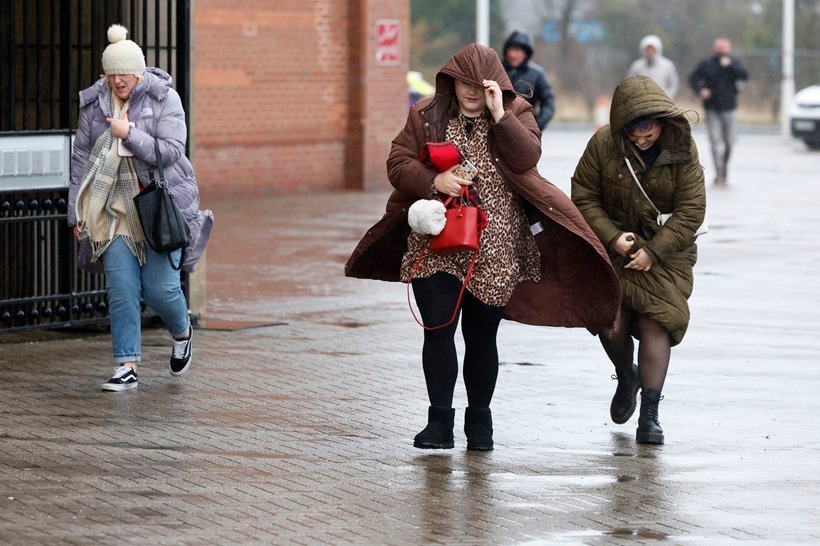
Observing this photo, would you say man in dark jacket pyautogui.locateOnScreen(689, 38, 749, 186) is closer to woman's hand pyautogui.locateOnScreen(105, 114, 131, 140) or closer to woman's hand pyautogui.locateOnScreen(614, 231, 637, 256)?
woman's hand pyautogui.locateOnScreen(105, 114, 131, 140)

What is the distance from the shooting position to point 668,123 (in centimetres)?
743

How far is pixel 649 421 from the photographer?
753 cm

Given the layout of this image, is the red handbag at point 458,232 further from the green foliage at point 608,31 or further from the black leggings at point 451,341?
the green foliage at point 608,31

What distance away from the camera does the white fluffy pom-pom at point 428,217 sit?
685 cm

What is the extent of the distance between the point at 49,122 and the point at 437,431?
13.5 feet

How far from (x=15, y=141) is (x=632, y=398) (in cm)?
399

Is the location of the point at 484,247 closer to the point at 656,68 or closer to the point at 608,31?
the point at 656,68

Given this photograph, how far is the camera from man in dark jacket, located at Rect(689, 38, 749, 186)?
22828 millimetres

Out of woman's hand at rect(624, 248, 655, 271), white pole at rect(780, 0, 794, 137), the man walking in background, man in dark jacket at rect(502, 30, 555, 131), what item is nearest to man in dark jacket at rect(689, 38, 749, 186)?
the man walking in background

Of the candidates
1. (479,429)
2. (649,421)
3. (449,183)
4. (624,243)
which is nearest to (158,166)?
(449,183)

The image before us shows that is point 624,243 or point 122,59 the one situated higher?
point 122,59

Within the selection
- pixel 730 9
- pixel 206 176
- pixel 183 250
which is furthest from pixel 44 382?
pixel 730 9

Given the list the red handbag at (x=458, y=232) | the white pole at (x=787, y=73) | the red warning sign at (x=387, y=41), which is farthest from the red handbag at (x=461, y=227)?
the white pole at (x=787, y=73)

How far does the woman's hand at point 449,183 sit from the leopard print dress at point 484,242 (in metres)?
0.11
